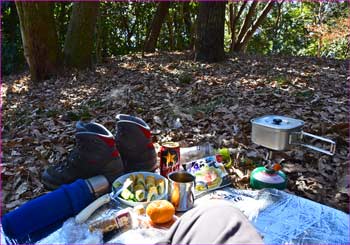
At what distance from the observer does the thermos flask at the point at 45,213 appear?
1.42 m

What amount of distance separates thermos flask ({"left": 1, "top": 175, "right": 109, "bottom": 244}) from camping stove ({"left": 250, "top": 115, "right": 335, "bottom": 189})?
2.64 feet

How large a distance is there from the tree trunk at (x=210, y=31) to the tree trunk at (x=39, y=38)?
74.5 inches

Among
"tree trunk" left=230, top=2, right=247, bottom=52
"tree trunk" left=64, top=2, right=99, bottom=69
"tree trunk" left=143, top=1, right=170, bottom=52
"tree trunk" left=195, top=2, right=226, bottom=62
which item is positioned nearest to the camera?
"tree trunk" left=195, top=2, right=226, bottom=62

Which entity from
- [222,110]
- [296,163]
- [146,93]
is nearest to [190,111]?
[222,110]

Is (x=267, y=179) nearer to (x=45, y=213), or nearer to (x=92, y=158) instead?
(x=92, y=158)

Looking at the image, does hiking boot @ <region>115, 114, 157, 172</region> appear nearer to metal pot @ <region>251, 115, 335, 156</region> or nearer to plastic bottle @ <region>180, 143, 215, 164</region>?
plastic bottle @ <region>180, 143, 215, 164</region>

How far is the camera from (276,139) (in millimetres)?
1668

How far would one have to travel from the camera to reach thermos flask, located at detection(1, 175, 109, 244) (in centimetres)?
142

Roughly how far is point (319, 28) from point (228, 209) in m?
8.38

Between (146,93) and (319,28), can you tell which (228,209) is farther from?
(319,28)

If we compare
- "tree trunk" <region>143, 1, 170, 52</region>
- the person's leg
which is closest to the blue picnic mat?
the person's leg

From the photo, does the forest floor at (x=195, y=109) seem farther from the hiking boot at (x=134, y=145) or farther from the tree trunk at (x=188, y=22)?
the tree trunk at (x=188, y=22)

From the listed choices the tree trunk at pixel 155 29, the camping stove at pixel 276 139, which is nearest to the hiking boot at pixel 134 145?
the camping stove at pixel 276 139

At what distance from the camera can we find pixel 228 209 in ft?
4.20
